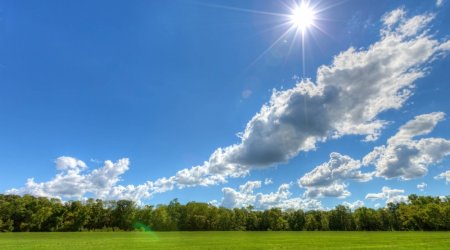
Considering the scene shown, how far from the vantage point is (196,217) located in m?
152

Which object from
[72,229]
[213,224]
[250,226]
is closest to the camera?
[72,229]

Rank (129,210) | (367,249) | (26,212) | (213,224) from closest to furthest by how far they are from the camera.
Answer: (367,249) → (26,212) → (129,210) → (213,224)

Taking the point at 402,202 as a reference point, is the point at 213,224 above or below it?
below

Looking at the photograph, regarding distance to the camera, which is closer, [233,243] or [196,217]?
[233,243]

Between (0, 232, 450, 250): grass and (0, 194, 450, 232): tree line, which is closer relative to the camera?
(0, 232, 450, 250): grass

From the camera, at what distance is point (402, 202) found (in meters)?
165

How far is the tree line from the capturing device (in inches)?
4749

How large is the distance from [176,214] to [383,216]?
10186cm

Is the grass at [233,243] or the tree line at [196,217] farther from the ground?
the tree line at [196,217]

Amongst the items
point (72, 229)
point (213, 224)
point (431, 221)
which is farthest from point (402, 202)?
point (72, 229)

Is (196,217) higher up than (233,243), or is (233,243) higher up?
(196,217)

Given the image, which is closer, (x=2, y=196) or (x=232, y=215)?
(x=2, y=196)

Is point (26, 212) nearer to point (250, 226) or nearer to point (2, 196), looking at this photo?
point (2, 196)

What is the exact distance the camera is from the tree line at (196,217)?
120625 mm
